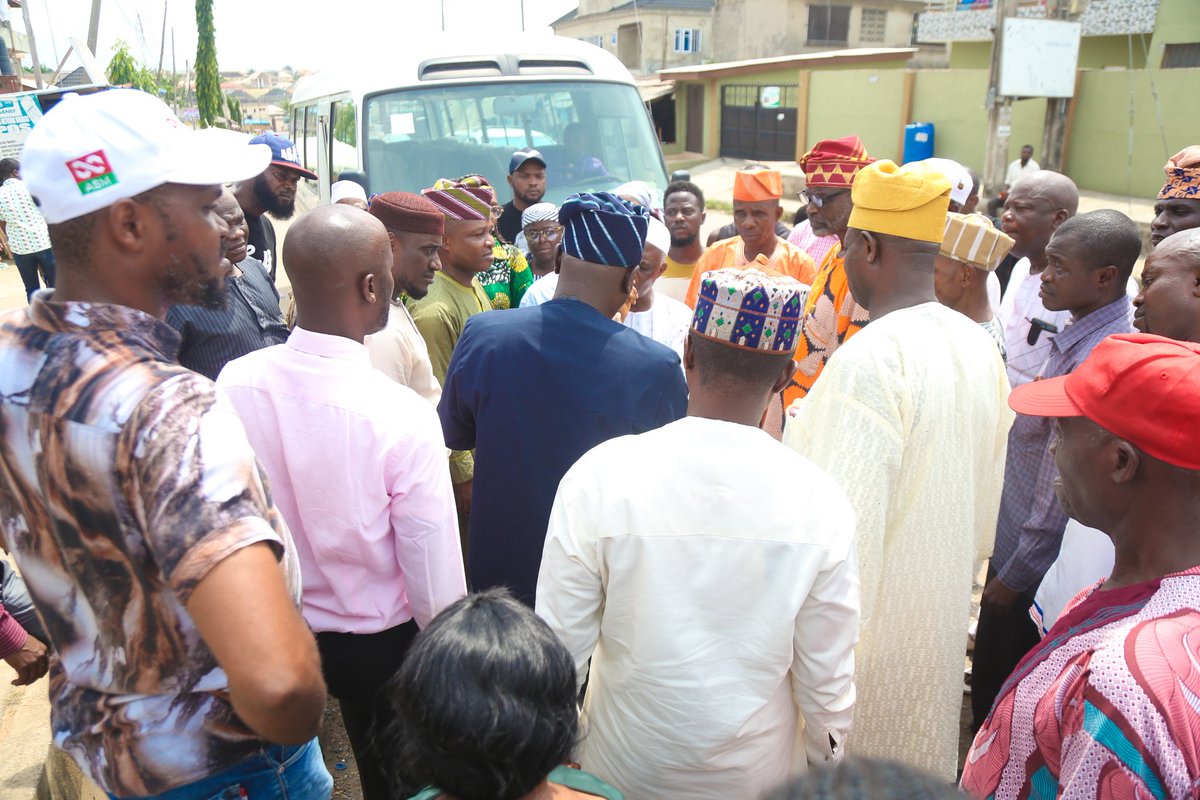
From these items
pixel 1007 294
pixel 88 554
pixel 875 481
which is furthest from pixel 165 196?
pixel 1007 294

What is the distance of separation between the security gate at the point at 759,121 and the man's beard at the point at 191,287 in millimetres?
24370

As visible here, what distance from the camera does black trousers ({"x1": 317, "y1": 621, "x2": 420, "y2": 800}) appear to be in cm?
215

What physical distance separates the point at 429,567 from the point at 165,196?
3.51ft

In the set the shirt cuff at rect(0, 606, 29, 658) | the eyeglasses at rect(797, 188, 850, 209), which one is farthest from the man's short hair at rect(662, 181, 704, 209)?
the shirt cuff at rect(0, 606, 29, 658)

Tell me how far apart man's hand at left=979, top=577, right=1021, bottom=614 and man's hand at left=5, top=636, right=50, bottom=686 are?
9.37 feet

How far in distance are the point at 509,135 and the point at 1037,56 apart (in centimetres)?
1258

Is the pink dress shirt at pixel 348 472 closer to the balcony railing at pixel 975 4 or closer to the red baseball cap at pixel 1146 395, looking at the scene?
the red baseball cap at pixel 1146 395

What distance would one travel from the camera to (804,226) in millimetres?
5438

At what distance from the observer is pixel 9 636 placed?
87.0 inches

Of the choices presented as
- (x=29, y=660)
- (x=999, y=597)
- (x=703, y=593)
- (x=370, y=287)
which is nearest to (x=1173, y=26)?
(x=999, y=597)

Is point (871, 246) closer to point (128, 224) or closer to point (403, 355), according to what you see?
point (403, 355)

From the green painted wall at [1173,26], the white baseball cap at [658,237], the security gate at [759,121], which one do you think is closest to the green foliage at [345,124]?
the white baseball cap at [658,237]

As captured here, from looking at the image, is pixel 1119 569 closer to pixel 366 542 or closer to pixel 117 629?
pixel 366 542

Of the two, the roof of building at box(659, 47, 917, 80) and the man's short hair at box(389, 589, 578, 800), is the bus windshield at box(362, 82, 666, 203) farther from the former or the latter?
the roof of building at box(659, 47, 917, 80)
